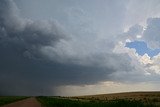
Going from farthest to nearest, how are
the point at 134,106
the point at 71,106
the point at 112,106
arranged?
1. the point at 71,106
2. the point at 112,106
3. the point at 134,106

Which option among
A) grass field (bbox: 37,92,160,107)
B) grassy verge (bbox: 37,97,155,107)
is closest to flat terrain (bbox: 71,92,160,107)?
grass field (bbox: 37,92,160,107)

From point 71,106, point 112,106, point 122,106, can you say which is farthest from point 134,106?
point 71,106

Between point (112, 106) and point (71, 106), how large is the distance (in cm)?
1017

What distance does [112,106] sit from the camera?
119 ft

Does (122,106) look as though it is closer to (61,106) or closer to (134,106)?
(134,106)

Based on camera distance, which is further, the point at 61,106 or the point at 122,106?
the point at 61,106

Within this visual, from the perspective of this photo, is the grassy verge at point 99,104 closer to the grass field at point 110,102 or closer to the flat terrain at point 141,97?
the grass field at point 110,102

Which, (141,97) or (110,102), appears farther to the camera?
(141,97)

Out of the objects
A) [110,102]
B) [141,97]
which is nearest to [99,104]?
[110,102]

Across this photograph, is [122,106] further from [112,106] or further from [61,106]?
[61,106]

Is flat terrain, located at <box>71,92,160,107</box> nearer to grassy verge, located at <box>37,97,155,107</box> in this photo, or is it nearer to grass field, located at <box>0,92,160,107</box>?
grass field, located at <box>0,92,160,107</box>

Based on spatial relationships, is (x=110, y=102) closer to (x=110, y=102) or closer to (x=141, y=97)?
(x=110, y=102)

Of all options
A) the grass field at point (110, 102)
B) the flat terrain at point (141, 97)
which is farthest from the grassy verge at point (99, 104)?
the flat terrain at point (141, 97)

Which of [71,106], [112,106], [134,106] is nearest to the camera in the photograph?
[134,106]
